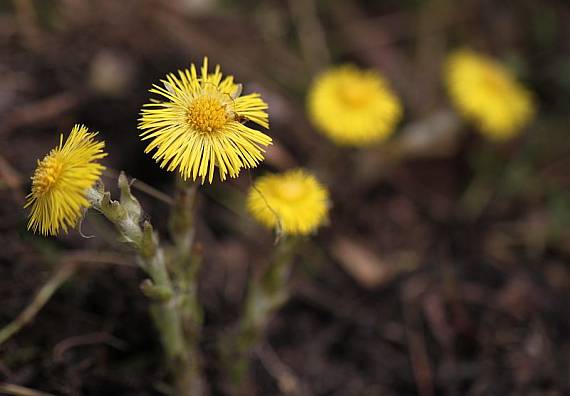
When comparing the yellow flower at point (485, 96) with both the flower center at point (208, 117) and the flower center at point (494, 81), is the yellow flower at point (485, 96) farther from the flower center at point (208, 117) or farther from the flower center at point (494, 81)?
the flower center at point (208, 117)

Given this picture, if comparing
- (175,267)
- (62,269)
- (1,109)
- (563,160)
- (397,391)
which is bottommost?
(397,391)

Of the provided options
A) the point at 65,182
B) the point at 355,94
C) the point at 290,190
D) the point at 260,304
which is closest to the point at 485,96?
the point at 355,94

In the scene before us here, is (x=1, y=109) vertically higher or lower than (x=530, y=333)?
higher

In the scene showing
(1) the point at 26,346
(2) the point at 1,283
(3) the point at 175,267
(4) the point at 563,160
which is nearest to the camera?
(3) the point at 175,267

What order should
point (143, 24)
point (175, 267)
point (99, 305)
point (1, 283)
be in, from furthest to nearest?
point (143, 24) < point (99, 305) < point (1, 283) < point (175, 267)

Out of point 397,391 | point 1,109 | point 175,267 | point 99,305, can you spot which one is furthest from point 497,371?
point 1,109

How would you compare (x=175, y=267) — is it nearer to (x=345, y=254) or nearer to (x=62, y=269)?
(x=62, y=269)
